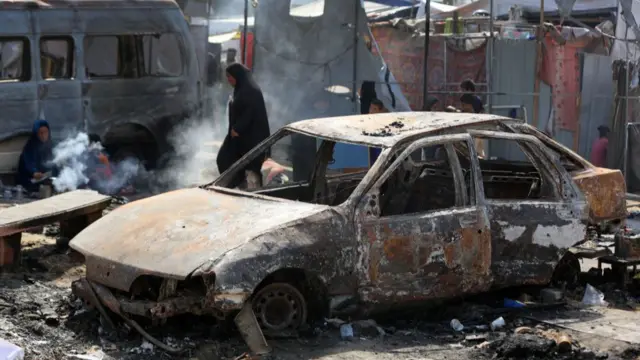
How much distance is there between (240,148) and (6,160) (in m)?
3.17

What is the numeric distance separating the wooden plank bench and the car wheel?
106 inches

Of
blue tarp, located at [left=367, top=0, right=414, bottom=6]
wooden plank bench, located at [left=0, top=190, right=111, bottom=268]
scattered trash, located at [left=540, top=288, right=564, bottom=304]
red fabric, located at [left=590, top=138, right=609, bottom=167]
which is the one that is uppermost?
blue tarp, located at [left=367, top=0, right=414, bottom=6]

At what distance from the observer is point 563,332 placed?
650 centimetres

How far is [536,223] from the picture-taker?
706cm

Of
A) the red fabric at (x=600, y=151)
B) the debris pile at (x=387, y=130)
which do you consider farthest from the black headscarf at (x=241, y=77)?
the red fabric at (x=600, y=151)

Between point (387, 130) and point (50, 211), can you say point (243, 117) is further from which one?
point (387, 130)

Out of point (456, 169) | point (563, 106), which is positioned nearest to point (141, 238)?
point (456, 169)

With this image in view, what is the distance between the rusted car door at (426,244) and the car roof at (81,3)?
283 inches

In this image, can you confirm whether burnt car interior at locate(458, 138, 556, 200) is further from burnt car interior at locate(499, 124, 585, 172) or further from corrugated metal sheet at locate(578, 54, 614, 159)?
corrugated metal sheet at locate(578, 54, 614, 159)

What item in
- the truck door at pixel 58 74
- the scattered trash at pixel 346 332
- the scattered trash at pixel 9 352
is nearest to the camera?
the scattered trash at pixel 9 352

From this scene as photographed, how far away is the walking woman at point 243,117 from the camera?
1133cm

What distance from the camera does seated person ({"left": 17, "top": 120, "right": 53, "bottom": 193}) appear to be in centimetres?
1217

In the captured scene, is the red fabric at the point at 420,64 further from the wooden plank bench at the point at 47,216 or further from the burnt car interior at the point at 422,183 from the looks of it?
the wooden plank bench at the point at 47,216

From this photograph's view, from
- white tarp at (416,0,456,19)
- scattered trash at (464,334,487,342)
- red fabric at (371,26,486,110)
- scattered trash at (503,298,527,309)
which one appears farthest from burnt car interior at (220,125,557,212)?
white tarp at (416,0,456,19)
